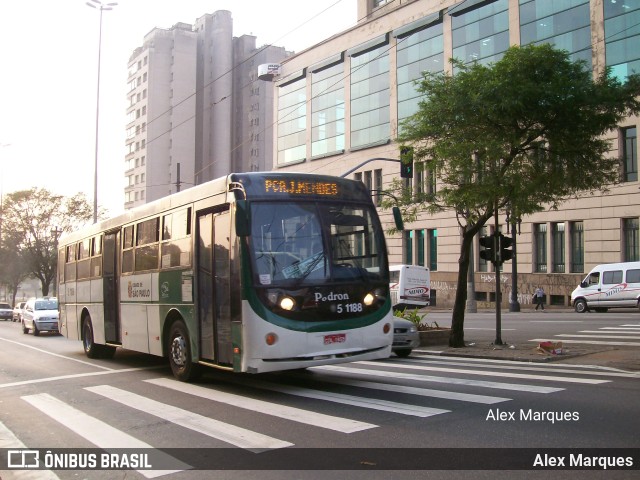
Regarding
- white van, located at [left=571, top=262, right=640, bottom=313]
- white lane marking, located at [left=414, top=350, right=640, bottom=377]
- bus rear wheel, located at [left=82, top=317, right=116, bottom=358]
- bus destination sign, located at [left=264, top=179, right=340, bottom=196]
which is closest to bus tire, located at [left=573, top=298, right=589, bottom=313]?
white van, located at [left=571, top=262, right=640, bottom=313]

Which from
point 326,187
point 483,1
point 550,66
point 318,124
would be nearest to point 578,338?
point 550,66

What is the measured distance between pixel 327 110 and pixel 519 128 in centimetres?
4243

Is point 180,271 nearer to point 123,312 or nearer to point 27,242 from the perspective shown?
point 123,312

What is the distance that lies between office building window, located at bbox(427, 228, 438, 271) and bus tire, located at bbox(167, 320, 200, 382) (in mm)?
38517

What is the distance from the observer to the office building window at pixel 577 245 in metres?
37.9

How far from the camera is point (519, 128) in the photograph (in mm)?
14656

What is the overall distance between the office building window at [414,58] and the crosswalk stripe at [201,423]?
128ft

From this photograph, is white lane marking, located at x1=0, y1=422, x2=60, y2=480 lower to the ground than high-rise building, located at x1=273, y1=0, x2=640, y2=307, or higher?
lower

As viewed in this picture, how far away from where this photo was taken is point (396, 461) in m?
5.61

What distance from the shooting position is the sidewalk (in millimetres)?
12176

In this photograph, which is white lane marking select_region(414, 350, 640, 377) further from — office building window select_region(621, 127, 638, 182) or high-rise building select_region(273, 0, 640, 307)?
office building window select_region(621, 127, 638, 182)

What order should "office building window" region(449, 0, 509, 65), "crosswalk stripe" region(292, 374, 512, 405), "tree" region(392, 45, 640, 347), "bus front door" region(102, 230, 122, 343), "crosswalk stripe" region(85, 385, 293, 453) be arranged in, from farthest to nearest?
"office building window" region(449, 0, 509, 65) → "tree" region(392, 45, 640, 347) → "bus front door" region(102, 230, 122, 343) → "crosswalk stripe" region(292, 374, 512, 405) → "crosswalk stripe" region(85, 385, 293, 453)

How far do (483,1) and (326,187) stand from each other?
38.0 meters

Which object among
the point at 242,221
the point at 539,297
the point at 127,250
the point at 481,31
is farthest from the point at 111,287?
the point at 481,31
